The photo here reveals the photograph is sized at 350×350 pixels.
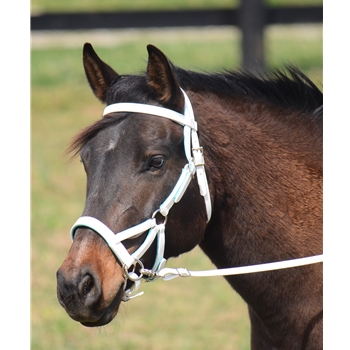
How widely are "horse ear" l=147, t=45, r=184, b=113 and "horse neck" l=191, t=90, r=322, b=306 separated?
0.15m

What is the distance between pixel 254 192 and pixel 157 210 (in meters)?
0.50

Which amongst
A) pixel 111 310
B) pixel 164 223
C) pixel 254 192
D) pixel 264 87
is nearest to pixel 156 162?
pixel 164 223

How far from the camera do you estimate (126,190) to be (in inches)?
102

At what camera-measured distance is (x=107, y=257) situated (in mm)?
2527

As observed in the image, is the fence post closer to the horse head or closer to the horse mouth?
the horse head

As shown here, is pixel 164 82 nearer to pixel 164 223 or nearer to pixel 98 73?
pixel 98 73

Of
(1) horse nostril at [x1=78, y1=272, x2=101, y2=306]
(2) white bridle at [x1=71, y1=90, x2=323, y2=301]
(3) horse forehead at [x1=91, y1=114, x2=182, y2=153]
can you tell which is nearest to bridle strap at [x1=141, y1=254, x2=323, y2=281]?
(2) white bridle at [x1=71, y1=90, x2=323, y2=301]

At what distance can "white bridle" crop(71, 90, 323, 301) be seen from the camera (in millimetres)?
2564

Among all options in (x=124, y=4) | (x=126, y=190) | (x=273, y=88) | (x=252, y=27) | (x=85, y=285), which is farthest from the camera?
(x=124, y=4)

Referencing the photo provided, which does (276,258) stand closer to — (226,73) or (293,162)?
(293,162)

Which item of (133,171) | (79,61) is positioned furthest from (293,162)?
(79,61)

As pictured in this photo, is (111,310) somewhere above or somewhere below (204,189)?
below
